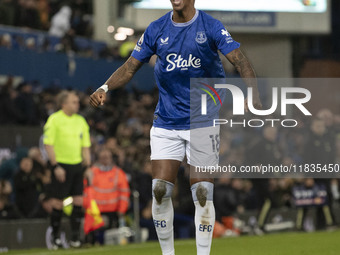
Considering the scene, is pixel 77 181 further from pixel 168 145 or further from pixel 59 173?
pixel 168 145

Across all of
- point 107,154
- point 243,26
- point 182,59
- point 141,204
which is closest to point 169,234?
point 182,59

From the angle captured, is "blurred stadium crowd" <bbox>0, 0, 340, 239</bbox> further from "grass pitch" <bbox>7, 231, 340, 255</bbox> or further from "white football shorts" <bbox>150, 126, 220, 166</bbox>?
"white football shorts" <bbox>150, 126, 220, 166</bbox>

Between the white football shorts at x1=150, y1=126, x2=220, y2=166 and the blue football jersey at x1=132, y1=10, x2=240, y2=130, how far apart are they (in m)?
0.08

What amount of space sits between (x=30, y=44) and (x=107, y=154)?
587 centimetres

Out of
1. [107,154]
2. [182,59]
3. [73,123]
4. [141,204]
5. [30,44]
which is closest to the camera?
[182,59]

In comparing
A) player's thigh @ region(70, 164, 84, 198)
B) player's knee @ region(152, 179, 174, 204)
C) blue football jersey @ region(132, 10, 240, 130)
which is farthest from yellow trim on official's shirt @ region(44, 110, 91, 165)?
player's knee @ region(152, 179, 174, 204)

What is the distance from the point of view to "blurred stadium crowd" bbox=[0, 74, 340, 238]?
13922 mm

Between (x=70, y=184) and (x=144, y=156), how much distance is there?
4.56 metres

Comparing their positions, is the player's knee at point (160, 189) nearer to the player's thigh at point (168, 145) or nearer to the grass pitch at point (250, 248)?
the player's thigh at point (168, 145)

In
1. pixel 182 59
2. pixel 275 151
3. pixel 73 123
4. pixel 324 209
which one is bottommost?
pixel 324 209

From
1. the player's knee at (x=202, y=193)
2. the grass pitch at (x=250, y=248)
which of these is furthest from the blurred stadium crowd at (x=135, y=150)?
the player's knee at (x=202, y=193)

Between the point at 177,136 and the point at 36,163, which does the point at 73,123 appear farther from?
the point at 177,136

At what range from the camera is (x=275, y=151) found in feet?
58.5

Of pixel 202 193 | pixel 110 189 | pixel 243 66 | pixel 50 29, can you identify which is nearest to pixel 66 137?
pixel 110 189
